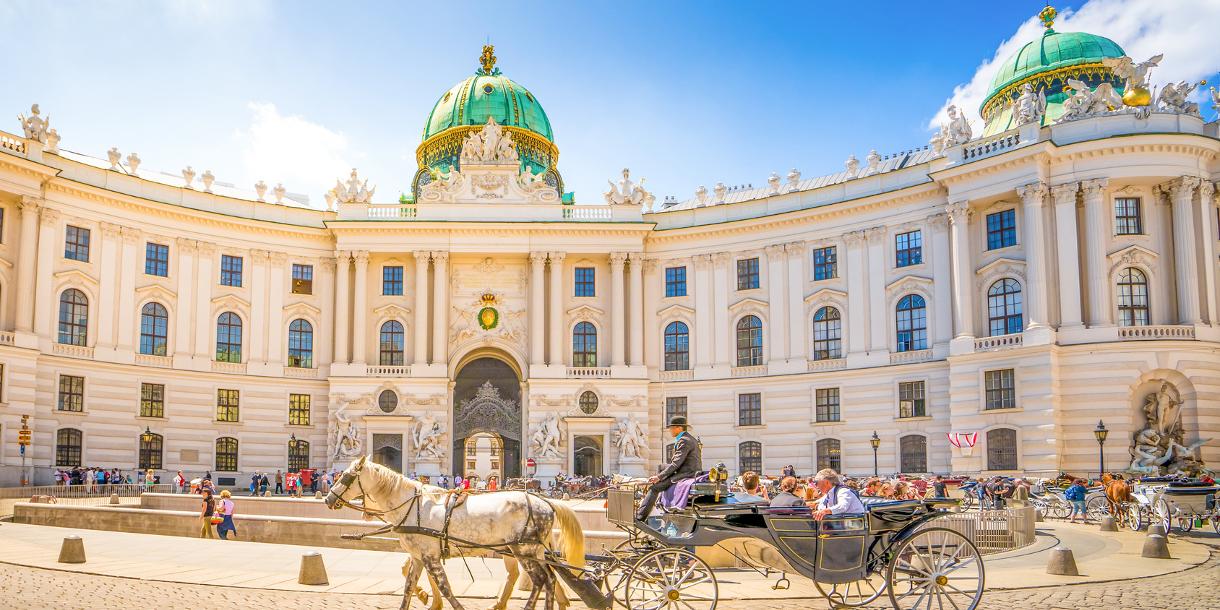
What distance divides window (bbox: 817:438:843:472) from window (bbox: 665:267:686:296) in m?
10.5

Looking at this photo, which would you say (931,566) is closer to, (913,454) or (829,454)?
(913,454)

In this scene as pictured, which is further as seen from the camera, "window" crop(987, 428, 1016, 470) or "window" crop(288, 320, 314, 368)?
"window" crop(288, 320, 314, 368)

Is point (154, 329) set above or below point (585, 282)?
below

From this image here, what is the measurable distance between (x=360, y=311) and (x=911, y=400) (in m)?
27.0

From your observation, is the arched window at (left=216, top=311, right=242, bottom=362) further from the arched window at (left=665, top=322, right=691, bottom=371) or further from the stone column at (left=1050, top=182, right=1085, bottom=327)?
the stone column at (left=1050, top=182, right=1085, bottom=327)

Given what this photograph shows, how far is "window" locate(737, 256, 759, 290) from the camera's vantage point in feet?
170

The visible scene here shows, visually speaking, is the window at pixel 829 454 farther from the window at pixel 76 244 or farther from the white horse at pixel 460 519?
the white horse at pixel 460 519

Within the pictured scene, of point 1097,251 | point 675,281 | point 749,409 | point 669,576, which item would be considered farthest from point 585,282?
point 669,576

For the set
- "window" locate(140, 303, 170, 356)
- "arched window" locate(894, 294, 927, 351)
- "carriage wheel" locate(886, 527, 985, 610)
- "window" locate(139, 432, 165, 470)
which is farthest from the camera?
"window" locate(140, 303, 170, 356)

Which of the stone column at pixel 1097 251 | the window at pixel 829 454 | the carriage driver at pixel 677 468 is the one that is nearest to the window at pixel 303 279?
the window at pixel 829 454

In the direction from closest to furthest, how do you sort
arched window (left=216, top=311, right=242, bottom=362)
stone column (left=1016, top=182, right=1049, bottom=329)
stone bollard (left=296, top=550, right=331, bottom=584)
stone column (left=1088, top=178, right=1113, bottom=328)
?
stone bollard (left=296, top=550, right=331, bottom=584)
stone column (left=1088, top=178, right=1113, bottom=328)
stone column (left=1016, top=182, right=1049, bottom=329)
arched window (left=216, top=311, right=242, bottom=362)

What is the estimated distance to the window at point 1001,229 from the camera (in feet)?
144

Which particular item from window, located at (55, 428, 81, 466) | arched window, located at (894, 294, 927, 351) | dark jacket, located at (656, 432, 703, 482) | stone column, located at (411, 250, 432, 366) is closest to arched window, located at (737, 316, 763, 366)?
arched window, located at (894, 294, 927, 351)

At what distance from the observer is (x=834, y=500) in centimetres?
1392
